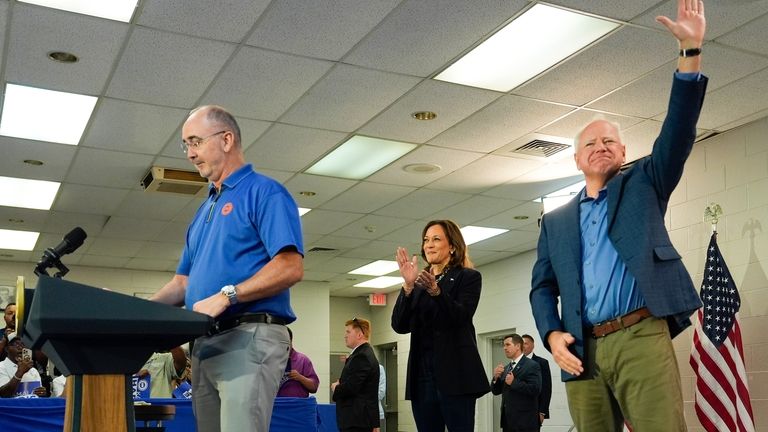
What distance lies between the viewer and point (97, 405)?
1.55 meters

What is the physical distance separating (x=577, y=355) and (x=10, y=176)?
23.6ft

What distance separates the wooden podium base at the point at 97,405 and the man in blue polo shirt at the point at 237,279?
31cm

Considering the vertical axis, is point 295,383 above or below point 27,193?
below

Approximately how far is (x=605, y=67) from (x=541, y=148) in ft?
5.88

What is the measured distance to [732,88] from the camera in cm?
584

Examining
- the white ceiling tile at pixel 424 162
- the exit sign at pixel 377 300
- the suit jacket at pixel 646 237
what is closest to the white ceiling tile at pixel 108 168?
the white ceiling tile at pixel 424 162

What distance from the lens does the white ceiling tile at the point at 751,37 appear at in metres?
4.88

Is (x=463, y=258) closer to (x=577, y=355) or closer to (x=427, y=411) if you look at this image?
(x=427, y=411)

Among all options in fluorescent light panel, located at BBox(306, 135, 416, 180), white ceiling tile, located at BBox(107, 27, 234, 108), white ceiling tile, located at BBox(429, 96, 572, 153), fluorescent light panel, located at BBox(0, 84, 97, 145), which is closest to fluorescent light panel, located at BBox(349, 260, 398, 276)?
fluorescent light panel, located at BBox(306, 135, 416, 180)

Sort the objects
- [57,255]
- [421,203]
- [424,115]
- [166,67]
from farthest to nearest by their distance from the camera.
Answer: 1. [421,203]
2. [424,115]
3. [166,67]
4. [57,255]

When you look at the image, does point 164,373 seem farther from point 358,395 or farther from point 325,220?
point 325,220

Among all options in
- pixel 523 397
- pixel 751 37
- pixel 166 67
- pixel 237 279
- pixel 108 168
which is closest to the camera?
pixel 237 279

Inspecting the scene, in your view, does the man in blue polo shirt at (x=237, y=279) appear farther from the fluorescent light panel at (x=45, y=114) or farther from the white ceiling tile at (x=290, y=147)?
the white ceiling tile at (x=290, y=147)

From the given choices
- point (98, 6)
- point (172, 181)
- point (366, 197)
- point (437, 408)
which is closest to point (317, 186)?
point (366, 197)
